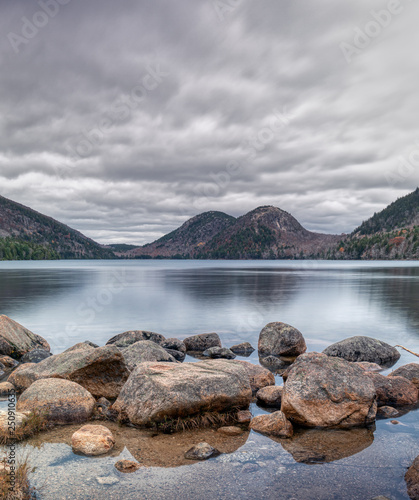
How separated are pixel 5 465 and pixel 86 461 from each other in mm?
1632

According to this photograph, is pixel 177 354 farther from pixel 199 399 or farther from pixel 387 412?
pixel 387 412

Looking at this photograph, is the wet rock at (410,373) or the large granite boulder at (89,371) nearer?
the large granite boulder at (89,371)

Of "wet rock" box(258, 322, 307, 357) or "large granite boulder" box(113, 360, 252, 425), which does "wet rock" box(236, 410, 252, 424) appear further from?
"wet rock" box(258, 322, 307, 357)

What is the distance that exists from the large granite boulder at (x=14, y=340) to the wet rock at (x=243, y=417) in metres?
12.2

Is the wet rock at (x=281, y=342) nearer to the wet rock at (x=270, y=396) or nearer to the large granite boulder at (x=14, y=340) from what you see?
the wet rock at (x=270, y=396)

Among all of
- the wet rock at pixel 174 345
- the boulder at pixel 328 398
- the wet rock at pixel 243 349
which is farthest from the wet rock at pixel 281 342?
the boulder at pixel 328 398

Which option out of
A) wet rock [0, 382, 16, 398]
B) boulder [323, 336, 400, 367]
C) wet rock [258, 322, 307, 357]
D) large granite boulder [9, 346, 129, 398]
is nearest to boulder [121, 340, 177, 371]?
large granite boulder [9, 346, 129, 398]

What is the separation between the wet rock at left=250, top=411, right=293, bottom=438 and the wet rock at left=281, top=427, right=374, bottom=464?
0.22 m

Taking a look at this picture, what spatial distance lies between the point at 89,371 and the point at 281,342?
10.00 metres

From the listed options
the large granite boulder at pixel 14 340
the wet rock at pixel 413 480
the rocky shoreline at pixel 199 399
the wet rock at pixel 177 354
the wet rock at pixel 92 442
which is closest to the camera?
the wet rock at pixel 413 480

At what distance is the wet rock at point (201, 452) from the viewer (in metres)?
7.91

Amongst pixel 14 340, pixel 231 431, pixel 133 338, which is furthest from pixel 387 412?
pixel 14 340

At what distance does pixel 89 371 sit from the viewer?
12023 millimetres

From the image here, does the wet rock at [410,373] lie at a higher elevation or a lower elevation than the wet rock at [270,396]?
higher
